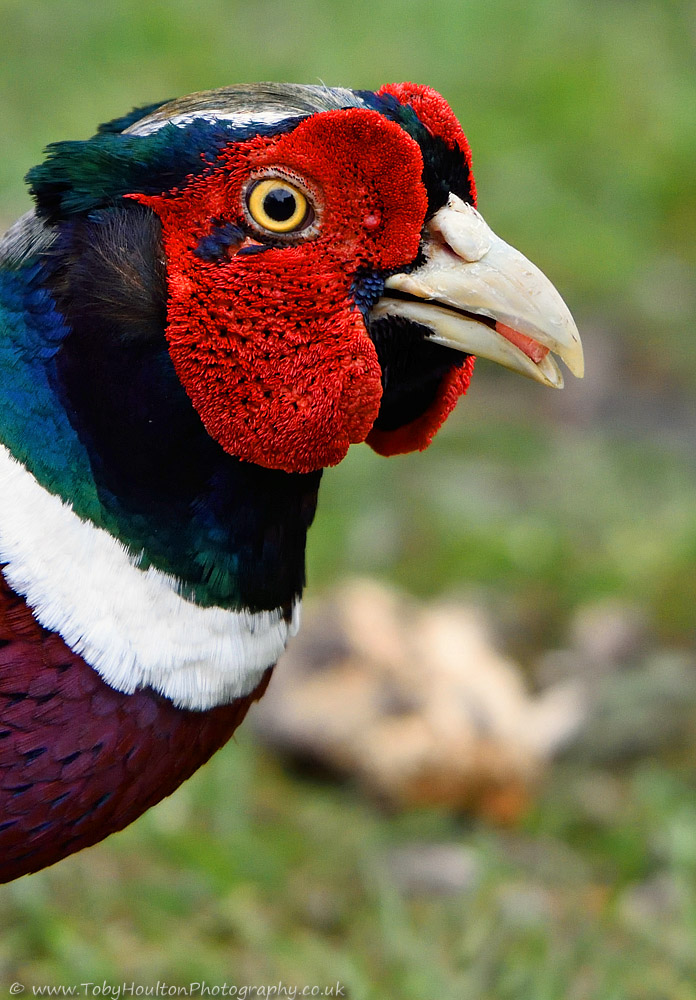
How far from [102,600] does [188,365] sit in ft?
1.24

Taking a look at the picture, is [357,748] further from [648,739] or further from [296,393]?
[296,393]

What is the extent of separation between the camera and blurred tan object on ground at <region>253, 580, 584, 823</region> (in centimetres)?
351

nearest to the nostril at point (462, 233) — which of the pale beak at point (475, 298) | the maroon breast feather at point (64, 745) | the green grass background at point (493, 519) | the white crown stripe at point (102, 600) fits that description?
the pale beak at point (475, 298)

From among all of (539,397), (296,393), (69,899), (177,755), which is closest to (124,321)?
(296,393)

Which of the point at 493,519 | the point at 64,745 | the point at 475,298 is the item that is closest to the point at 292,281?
the point at 475,298

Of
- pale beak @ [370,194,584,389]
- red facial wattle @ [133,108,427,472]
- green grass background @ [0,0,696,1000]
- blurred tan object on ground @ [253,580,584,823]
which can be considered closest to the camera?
red facial wattle @ [133,108,427,472]

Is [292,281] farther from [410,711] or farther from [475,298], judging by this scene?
[410,711]

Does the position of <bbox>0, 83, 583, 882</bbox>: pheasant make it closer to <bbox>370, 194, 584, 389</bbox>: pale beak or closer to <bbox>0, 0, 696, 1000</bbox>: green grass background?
<bbox>370, 194, 584, 389</bbox>: pale beak

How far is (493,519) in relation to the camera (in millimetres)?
4805

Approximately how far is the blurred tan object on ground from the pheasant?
1.54 meters

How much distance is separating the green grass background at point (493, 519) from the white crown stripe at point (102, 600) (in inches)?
45.5

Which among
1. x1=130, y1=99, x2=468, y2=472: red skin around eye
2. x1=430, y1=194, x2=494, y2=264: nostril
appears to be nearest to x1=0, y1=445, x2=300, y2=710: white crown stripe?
x1=130, y1=99, x2=468, y2=472: red skin around eye

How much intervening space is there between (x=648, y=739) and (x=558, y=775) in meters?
0.30

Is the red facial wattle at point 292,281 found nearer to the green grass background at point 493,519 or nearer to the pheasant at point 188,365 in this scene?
the pheasant at point 188,365
